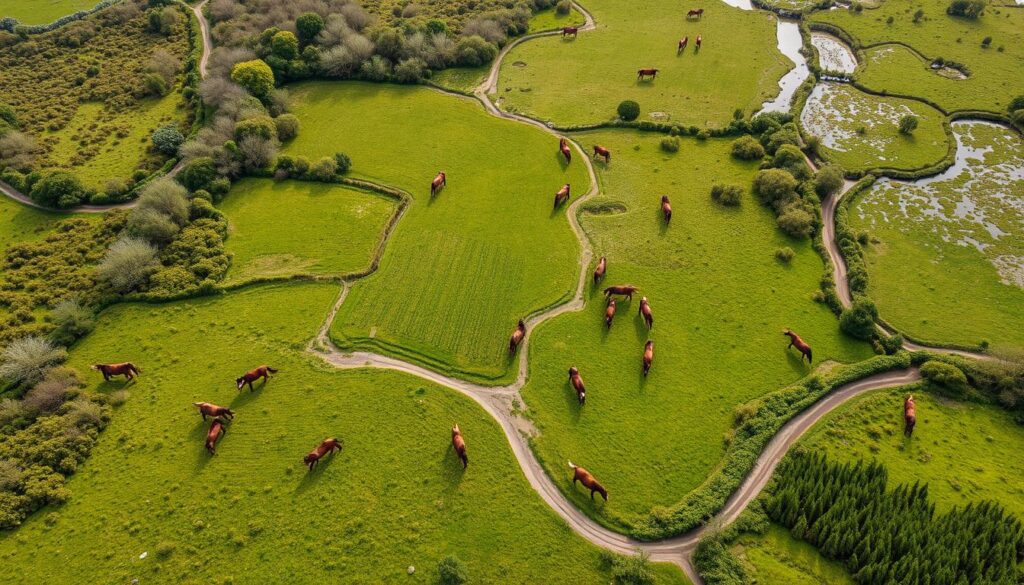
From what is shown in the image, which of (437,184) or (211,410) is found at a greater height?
(437,184)

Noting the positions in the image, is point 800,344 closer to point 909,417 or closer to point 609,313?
point 909,417

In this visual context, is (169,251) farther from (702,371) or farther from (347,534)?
(702,371)

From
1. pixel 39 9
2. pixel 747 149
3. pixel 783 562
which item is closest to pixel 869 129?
pixel 747 149

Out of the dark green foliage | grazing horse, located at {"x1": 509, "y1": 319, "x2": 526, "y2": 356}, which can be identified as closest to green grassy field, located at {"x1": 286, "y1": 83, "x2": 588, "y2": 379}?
grazing horse, located at {"x1": 509, "y1": 319, "x2": 526, "y2": 356}

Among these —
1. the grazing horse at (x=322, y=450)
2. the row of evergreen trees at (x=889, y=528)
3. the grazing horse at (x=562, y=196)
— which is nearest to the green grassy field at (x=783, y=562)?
the row of evergreen trees at (x=889, y=528)

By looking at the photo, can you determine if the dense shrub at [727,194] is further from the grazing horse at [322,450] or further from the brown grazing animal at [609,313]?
the grazing horse at [322,450]

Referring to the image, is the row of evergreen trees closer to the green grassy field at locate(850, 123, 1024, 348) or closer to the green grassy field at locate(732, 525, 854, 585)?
the green grassy field at locate(732, 525, 854, 585)
